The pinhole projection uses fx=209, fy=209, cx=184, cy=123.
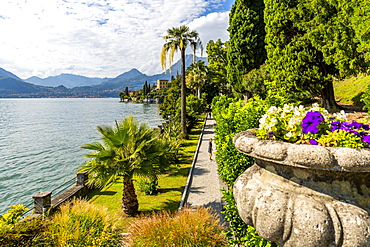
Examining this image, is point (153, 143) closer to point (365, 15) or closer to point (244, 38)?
point (365, 15)

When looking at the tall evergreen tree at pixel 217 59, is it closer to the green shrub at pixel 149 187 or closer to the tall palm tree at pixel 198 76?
the tall palm tree at pixel 198 76

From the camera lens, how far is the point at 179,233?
4.25 metres

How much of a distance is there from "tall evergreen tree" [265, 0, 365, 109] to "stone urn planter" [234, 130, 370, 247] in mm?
9833

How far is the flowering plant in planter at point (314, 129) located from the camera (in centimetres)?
234

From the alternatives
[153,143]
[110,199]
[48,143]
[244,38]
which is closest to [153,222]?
[153,143]

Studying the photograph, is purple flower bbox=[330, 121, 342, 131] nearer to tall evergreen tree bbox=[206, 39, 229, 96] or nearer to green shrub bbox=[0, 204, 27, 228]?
green shrub bbox=[0, 204, 27, 228]

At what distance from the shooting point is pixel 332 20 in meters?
10.0

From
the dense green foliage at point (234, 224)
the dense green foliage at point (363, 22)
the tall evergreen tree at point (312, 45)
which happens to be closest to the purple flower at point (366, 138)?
the dense green foliage at point (234, 224)

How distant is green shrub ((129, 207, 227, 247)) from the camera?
4168 millimetres

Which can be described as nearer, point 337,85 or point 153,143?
point 153,143

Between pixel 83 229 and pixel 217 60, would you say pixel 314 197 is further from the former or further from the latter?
pixel 217 60

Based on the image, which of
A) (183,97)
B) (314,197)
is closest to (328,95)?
(183,97)

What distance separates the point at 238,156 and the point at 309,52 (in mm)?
8843

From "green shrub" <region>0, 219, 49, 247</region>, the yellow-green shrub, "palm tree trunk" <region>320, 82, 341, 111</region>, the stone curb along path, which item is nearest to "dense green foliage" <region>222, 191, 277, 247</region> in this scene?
the stone curb along path
